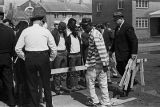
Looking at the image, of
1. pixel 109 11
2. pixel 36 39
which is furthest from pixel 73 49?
pixel 109 11

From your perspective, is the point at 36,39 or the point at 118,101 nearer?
the point at 36,39

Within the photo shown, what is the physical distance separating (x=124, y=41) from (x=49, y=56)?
2.42 meters

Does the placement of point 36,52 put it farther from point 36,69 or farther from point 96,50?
point 96,50

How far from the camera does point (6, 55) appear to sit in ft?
23.5

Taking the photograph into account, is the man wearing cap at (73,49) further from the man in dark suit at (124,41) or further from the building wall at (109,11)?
the building wall at (109,11)

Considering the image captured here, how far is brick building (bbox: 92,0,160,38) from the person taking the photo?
43.5 meters

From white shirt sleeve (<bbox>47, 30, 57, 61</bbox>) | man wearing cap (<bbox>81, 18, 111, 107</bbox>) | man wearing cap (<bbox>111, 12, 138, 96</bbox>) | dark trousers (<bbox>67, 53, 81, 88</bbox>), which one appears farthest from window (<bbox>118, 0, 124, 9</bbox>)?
white shirt sleeve (<bbox>47, 30, 57, 61</bbox>)

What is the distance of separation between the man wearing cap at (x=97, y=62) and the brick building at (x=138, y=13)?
121ft

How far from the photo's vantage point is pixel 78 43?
356 inches

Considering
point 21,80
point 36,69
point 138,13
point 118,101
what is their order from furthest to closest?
point 138,13 → point 118,101 → point 21,80 → point 36,69

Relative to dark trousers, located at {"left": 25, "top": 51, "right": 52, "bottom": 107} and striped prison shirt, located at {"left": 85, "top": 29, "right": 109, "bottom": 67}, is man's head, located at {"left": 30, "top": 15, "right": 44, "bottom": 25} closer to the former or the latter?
dark trousers, located at {"left": 25, "top": 51, "right": 52, "bottom": 107}

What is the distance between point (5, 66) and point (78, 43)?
261 centimetres

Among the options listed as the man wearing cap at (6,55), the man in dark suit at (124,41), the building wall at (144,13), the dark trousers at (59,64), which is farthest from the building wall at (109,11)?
the man wearing cap at (6,55)

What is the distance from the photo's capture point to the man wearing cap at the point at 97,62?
22.5ft
